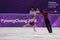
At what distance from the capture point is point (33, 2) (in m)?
20.4

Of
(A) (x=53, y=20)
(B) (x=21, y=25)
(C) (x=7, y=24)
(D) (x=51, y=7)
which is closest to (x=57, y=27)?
(A) (x=53, y=20)

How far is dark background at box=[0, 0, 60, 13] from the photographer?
2036 centimetres

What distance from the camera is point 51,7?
20312 mm

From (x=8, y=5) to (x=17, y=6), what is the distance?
899mm

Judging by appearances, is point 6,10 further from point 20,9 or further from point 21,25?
point 21,25

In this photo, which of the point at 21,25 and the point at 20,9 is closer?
the point at 21,25

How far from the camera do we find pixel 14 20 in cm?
1516

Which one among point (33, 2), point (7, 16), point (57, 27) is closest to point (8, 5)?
point (33, 2)

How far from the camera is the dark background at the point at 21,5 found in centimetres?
2036

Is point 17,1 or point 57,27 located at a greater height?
point 17,1

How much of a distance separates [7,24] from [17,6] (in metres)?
5.86

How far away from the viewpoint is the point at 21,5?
813 inches

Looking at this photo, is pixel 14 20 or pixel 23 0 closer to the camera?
pixel 14 20

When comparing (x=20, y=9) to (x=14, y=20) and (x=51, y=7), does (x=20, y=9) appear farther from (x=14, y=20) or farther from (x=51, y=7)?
(x=14, y=20)
